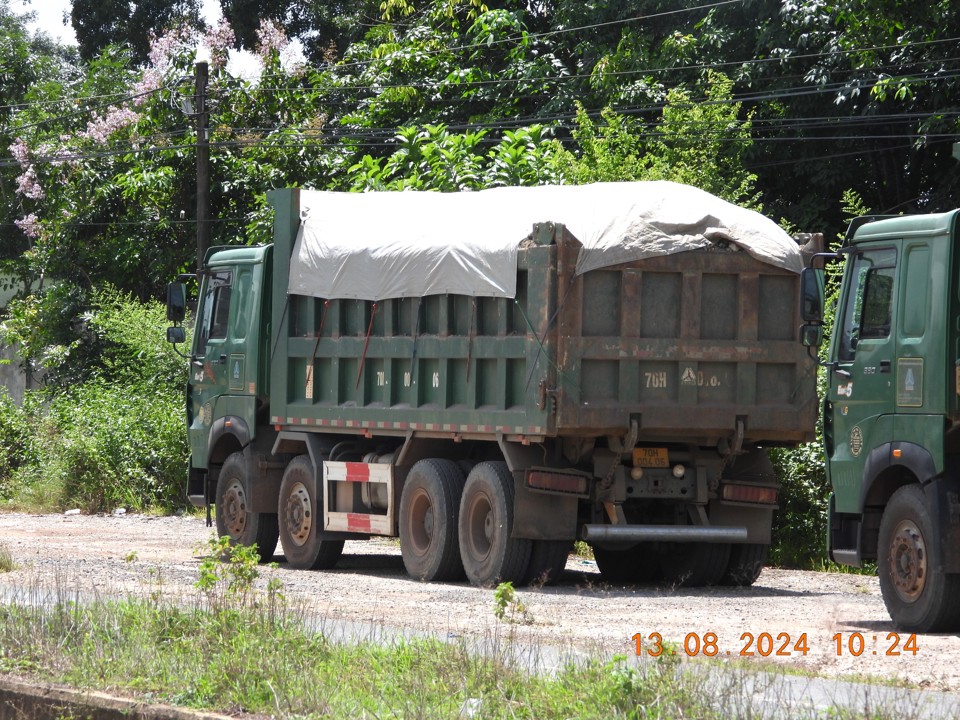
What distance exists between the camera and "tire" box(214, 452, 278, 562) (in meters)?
16.6

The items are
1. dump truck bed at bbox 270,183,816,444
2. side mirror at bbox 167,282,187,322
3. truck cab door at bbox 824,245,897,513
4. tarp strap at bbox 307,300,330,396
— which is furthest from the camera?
side mirror at bbox 167,282,187,322

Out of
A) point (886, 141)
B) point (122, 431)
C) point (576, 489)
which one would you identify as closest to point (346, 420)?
point (576, 489)

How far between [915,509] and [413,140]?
14.9 m

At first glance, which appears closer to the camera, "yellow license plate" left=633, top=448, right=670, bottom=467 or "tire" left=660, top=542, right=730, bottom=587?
"yellow license plate" left=633, top=448, right=670, bottom=467

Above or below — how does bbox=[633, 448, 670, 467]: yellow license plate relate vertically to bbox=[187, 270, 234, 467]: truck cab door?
below

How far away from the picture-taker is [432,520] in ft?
47.2

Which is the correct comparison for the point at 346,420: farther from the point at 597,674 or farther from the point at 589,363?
the point at 597,674

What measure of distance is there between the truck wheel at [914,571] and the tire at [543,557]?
319cm

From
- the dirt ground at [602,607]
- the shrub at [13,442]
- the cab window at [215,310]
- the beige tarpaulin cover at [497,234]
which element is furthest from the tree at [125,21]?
the beige tarpaulin cover at [497,234]

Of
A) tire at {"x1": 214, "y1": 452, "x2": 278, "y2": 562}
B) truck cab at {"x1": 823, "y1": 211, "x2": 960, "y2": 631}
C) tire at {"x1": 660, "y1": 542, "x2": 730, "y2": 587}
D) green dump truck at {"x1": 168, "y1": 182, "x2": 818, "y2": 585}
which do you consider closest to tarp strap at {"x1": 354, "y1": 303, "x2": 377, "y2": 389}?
green dump truck at {"x1": 168, "y1": 182, "x2": 818, "y2": 585}

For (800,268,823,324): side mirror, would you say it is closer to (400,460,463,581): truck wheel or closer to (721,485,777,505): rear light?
(721,485,777,505): rear light

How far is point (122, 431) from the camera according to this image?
77.9 feet

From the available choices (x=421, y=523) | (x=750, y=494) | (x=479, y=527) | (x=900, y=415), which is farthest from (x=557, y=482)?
(x=900, y=415)

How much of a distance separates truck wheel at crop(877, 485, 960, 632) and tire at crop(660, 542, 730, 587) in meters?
3.20
